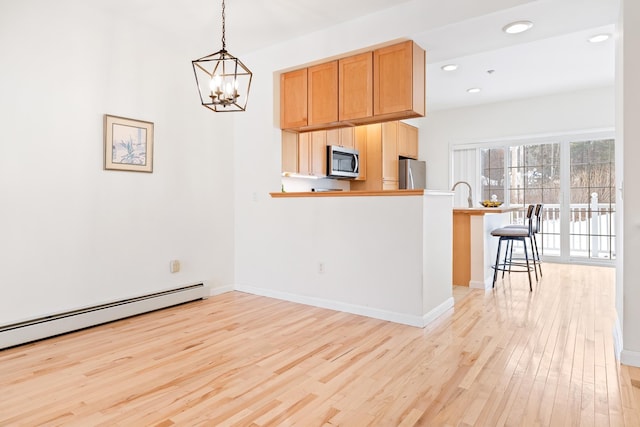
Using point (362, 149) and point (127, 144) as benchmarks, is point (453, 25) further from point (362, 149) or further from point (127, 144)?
point (362, 149)

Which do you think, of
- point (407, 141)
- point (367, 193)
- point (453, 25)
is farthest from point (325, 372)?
point (407, 141)

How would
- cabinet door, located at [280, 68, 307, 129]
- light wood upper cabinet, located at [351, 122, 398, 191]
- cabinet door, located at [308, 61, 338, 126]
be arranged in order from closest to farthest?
cabinet door, located at [308, 61, 338, 126] → cabinet door, located at [280, 68, 307, 129] → light wood upper cabinet, located at [351, 122, 398, 191]

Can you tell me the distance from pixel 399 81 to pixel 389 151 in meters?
2.88

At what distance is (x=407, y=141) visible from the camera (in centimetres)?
686

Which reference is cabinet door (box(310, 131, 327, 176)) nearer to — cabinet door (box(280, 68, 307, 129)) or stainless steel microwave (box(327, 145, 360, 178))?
stainless steel microwave (box(327, 145, 360, 178))

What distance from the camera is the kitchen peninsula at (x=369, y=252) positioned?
314 centimetres

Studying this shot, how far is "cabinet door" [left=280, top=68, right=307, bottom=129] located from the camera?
13.3 ft

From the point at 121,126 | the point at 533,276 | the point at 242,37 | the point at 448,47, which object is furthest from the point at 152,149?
the point at 533,276

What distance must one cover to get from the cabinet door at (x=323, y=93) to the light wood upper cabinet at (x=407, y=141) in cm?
294

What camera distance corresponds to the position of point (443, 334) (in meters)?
2.91

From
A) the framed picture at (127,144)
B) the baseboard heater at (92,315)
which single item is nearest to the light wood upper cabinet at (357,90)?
the framed picture at (127,144)

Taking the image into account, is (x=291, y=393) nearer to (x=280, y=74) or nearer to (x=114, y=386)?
(x=114, y=386)

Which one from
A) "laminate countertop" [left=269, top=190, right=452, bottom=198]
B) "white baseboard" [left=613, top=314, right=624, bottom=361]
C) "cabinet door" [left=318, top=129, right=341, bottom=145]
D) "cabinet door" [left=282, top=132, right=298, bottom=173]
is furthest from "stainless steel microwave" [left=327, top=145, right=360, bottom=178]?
"white baseboard" [left=613, top=314, right=624, bottom=361]

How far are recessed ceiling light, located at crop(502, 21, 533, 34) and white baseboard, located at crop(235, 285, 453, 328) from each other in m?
2.36
